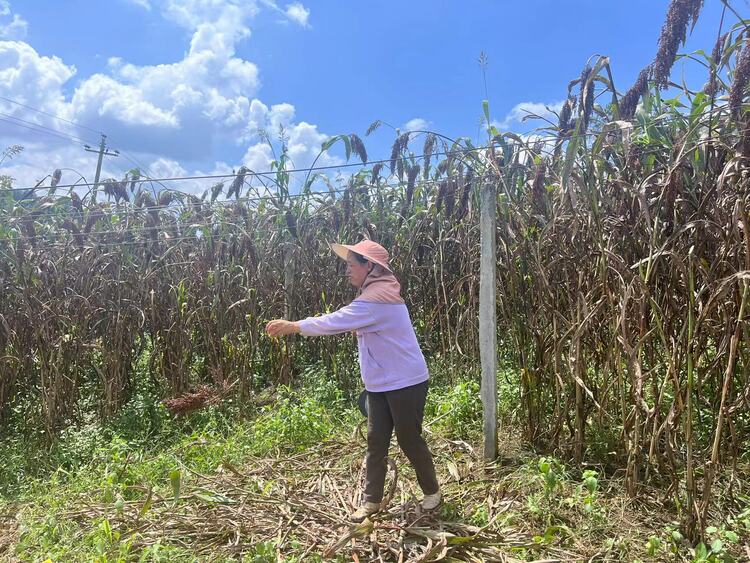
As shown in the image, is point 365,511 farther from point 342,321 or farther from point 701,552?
point 701,552

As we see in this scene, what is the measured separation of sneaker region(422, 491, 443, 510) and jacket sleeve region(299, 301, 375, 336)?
99 cm

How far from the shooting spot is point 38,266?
5.10 metres

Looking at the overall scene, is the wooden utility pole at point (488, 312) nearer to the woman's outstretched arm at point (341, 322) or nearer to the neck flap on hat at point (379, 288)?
the neck flap on hat at point (379, 288)

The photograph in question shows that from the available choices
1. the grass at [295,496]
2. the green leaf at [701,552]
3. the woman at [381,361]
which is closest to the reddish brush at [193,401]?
the grass at [295,496]

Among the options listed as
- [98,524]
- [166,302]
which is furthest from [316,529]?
[166,302]

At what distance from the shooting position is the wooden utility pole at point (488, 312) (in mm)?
3336

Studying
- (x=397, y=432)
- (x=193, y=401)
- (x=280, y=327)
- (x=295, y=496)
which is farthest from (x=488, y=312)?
(x=193, y=401)

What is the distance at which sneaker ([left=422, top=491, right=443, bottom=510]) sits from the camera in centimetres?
296

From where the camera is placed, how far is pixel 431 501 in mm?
2969

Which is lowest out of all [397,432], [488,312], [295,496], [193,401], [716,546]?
[295,496]

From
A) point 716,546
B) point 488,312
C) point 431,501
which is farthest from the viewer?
point 488,312

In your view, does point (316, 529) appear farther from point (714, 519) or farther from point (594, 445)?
point (714, 519)

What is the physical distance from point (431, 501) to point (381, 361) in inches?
31.4

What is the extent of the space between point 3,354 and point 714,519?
17.6ft
